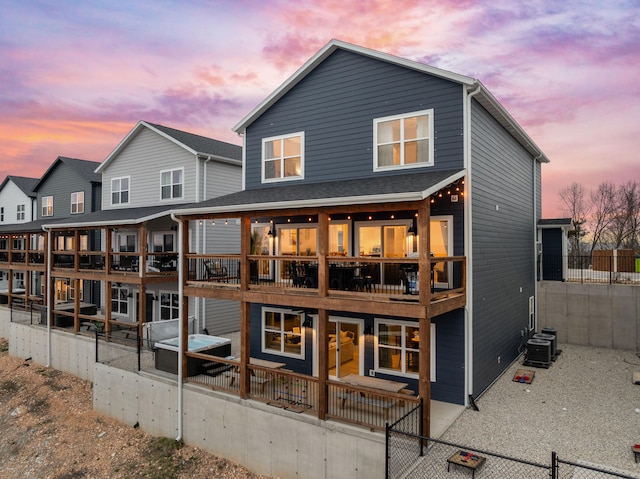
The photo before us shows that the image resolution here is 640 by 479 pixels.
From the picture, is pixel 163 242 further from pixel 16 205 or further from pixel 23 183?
pixel 16 205

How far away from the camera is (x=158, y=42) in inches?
866

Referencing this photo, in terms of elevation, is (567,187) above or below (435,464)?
above

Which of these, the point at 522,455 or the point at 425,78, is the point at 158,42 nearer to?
the point at 425,78

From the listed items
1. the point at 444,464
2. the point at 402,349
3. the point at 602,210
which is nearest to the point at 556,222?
the point at 402,349

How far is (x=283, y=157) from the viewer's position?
1457 centimetres

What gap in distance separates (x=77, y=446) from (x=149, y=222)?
10598 millimetres

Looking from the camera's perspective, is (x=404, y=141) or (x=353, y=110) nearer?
(x=404, y=141)

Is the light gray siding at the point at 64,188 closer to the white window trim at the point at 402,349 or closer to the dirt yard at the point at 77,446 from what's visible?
the dirt yard at the point at 77,446

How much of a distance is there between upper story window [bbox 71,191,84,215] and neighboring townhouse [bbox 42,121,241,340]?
4.03 metres

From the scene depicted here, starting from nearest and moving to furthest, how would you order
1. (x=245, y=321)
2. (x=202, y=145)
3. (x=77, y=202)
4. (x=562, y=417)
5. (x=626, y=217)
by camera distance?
(x=562, y=417)
(x=245, y=321)
(x=202, y=145)
(x=77, y=202)
(x=626, y=217)

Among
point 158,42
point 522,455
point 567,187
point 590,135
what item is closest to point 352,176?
point 522,455

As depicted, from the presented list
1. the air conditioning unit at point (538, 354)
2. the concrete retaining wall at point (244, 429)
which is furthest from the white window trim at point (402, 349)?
the air conditioning unit at point (538, 354)

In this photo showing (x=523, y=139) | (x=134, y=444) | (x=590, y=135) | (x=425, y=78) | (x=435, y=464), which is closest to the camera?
(x=435, y=464)

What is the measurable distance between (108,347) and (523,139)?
1845cm
